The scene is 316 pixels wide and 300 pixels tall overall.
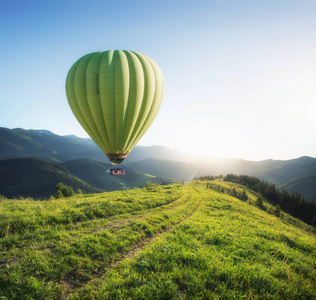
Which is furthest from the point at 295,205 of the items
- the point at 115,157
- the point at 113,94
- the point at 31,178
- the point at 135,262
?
the point at 31,178

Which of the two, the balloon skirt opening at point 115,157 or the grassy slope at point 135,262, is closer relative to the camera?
the grassy slope at point 135,262

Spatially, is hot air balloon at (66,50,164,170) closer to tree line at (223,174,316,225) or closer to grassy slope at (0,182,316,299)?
grassy slope at (0,182,316,299)

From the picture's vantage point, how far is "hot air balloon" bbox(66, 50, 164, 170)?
14320 mm

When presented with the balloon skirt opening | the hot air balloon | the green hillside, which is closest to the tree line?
the balloon skirt opening

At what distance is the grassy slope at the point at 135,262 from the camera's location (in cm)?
536

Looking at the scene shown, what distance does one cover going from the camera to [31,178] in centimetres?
17388

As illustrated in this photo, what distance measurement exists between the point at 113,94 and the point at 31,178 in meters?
206

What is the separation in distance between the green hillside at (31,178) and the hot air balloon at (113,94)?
164674mm

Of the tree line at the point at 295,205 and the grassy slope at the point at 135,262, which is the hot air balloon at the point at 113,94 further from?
the tree line at the point at 295,205

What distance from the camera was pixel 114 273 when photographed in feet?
20.1

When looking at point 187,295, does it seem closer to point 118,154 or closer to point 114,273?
point 114,273

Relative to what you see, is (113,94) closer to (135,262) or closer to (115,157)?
(115,157)

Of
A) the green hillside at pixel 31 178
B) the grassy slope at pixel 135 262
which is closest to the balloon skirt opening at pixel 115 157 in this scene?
the grassy slope at pixel 135 262

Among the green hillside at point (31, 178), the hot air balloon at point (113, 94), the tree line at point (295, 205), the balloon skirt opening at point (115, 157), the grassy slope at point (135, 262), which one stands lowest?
the green hillside at point (31, 178)
